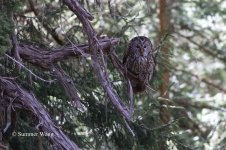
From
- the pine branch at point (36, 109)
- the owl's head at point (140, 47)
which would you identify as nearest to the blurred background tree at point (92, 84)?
the pine branch at point (36, 109)

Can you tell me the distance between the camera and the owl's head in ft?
13.9

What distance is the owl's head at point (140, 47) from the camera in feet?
13.9

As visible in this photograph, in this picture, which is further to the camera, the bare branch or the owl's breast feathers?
the owl's breast feathers

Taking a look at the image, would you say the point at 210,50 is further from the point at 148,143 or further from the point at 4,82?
the point at 4,82

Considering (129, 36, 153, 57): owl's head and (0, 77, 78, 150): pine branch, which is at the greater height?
(129, 36, 153, 57): owl's head

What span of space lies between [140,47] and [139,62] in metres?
0.13

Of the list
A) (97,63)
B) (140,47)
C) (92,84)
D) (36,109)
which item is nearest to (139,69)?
(140,47)

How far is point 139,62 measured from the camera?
422 cm

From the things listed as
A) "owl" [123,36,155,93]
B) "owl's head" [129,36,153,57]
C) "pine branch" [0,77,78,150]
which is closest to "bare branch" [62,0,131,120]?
"pine branch" [0,77,78,150]

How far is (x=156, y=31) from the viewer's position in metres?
10.4

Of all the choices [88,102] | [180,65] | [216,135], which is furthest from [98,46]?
[180,65]

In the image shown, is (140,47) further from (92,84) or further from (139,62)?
(92,84)

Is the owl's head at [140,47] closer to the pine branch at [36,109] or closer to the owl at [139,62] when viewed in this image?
the owl at [139,62]

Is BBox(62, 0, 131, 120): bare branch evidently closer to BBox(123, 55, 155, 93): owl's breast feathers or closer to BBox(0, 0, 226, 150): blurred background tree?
BBox(0, 0, 226, 150): blurred background tree
